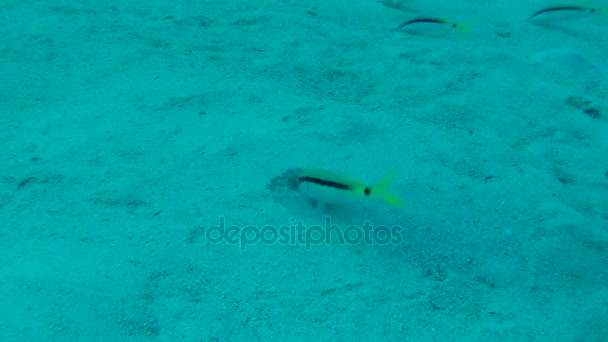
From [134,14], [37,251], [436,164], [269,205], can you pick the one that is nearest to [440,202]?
[436,164]

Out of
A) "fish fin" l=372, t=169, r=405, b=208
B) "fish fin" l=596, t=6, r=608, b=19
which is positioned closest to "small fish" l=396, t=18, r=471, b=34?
"fish fin" l=596, t=6, r=608, b=19

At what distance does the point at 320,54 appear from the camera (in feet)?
16.6

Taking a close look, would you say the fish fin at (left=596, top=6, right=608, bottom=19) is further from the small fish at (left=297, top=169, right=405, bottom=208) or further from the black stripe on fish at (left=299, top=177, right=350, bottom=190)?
the black stripe on fish at (left=299, top=177, right=350, bottom=190)

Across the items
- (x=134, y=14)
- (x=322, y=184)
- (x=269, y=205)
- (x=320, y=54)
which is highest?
(x=134, y=14)

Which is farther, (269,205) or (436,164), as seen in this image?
(436,164)

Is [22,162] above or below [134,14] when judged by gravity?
below

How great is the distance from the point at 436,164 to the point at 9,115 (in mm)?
3652

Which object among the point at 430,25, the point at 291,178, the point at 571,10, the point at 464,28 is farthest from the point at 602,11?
the point at 291,178

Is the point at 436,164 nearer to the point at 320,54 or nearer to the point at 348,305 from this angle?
the point at 348,305

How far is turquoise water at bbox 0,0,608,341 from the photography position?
2705 millimetres

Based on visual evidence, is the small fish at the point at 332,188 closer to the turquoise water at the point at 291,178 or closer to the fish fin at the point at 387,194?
the turquoise water at the point at 291,178

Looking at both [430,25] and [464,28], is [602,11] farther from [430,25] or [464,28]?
[430,25]

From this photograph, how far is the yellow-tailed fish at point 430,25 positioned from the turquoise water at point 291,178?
29 mm

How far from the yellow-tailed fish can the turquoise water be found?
3cm
